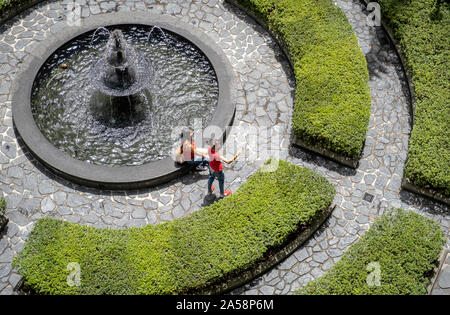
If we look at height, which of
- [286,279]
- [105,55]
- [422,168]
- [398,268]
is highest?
[105,55]

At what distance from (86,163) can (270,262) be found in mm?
5414

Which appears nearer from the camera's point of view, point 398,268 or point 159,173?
point 398,268

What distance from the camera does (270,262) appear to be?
42.9ft

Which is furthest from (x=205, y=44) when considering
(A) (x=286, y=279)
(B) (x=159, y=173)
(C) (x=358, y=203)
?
(A) (x=286, y=279)

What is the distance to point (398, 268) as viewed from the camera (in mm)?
12328

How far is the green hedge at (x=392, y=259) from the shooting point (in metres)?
12.1

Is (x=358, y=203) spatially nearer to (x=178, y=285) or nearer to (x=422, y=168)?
(x=422, y=168)

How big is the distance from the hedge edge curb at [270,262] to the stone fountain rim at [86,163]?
3307 mm

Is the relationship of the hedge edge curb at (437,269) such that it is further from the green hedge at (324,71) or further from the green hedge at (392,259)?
the green hedge at (324,71)

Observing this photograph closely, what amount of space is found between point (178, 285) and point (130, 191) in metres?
3.26

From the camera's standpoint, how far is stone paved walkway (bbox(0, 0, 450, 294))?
44.5 ft

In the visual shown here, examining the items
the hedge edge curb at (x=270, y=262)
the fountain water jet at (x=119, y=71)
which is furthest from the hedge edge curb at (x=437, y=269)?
the fountain water jet at (x=119, y=71)

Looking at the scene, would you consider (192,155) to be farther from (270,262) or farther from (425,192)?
(425,192)

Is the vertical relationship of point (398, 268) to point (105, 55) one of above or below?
below
